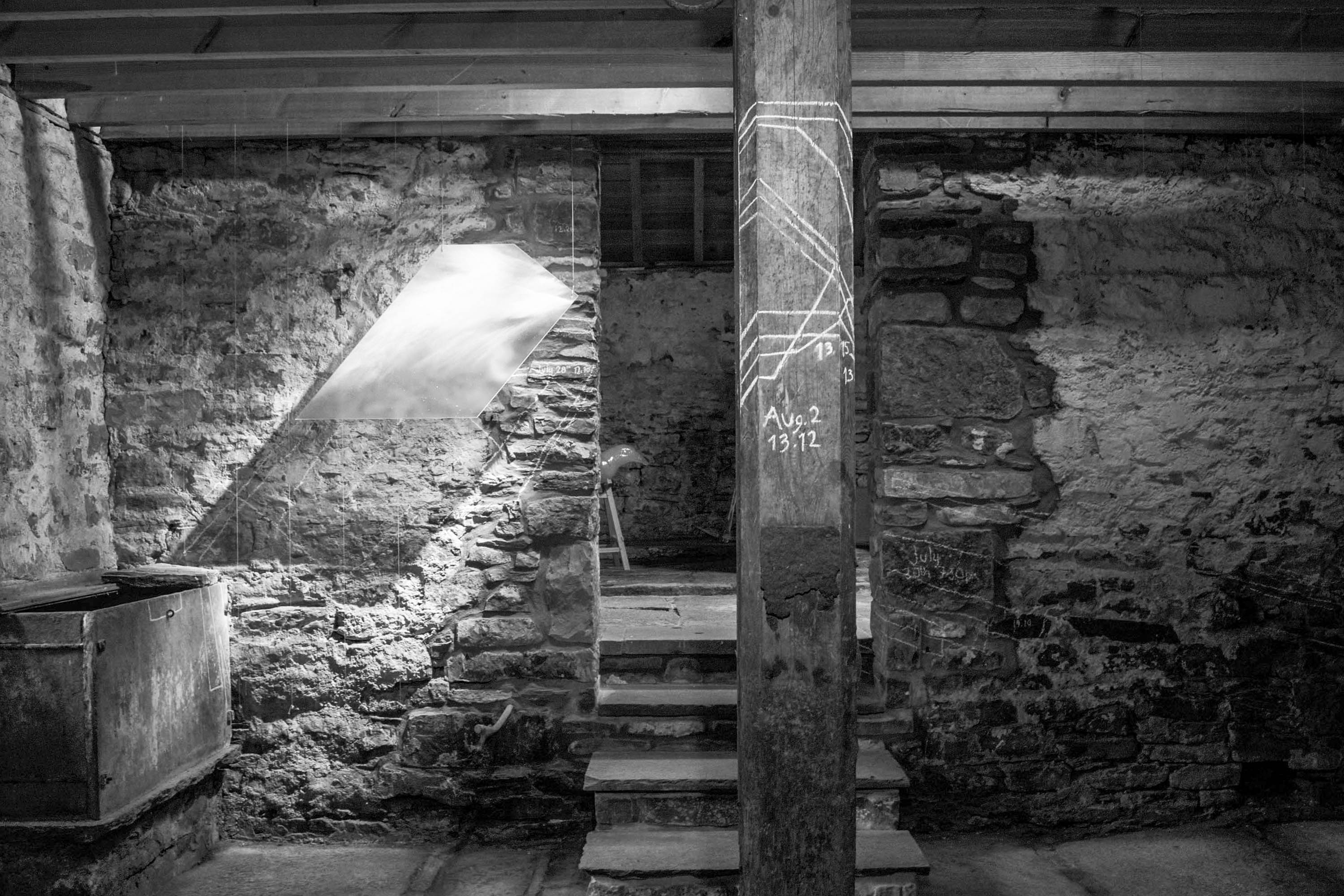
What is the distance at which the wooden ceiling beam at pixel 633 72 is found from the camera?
264 centimetres

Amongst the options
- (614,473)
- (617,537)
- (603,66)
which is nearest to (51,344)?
(603,66)

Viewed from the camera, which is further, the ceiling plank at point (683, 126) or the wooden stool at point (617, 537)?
the wooden stool at point (617, 537)

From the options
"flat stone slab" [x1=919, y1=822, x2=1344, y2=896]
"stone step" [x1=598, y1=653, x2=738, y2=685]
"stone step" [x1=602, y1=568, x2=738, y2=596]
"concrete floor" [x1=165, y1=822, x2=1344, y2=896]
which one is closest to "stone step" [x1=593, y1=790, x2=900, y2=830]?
"concrete floor" [x1=165, y1=822, x2=1344, y2=896]

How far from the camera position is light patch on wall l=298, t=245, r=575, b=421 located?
2879 millimetres

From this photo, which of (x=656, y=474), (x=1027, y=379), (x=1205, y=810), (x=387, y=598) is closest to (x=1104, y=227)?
(x=1027, y=379)

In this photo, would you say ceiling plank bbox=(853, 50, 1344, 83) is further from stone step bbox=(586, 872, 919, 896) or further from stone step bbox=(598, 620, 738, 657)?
stone step bbox=(586, 872, 919, 896)

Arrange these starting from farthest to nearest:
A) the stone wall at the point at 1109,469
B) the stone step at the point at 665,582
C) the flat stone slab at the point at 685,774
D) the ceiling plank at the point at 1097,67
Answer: the stone step at the point at 665,582 → the stone wall at the point at 1109,469 → the flat stone slab at the point at 685,774 → the ceiling plank at the point at 1097,67

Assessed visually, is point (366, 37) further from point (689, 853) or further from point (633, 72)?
point (689, 853)

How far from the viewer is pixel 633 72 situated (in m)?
2.72

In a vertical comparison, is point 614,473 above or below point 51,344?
below

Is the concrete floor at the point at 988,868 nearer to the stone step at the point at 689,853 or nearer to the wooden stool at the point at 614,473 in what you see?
the stone step at the point at 689,853

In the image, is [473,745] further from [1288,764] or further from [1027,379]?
[1288,764]

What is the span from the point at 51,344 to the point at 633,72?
1.91 meters

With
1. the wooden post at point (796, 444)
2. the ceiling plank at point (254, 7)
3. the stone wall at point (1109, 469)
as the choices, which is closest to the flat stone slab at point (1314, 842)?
the stone wall at point (1109, 469)
